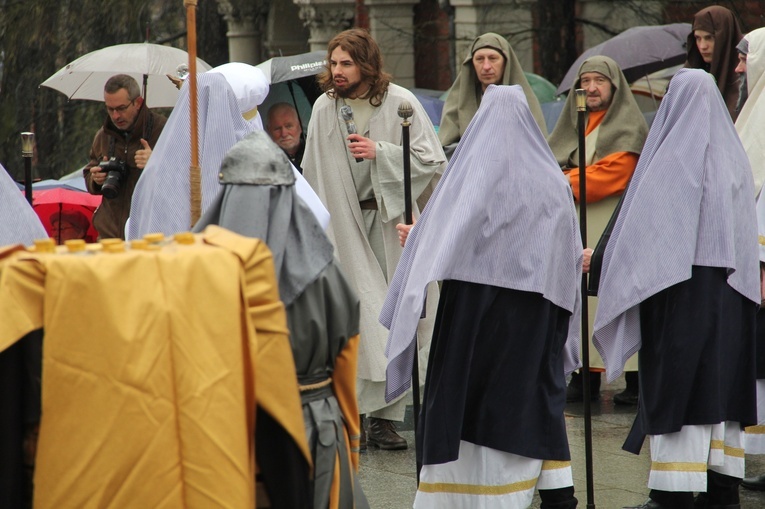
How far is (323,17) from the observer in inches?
824

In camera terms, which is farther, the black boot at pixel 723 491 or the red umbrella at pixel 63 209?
the red umbrella at pixel 63 209

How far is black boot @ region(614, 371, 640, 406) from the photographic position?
7941mm

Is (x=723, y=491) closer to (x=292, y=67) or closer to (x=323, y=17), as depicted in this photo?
(x=292, y=67)

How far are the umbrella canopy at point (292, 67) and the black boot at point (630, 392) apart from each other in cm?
319

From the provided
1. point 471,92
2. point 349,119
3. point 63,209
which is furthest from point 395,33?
point 349,119

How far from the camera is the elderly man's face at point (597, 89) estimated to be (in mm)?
7762

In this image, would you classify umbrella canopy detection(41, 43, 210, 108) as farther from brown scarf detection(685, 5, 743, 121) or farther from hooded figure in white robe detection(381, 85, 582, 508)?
hooded figure in white robe detection(381, 85, 582, 508)

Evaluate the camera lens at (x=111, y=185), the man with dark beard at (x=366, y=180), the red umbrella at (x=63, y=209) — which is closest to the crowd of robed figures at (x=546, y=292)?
the man with dark beard at (x=366, y=180)

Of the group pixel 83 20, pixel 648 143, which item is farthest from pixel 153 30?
pixel 648 143

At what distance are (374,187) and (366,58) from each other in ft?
2.17

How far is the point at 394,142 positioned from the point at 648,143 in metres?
1.76

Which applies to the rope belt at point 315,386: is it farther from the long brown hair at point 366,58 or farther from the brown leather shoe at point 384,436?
the long brown hair at point 366,58

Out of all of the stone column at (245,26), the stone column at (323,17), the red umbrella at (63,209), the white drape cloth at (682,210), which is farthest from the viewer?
the stone column at (245,26)

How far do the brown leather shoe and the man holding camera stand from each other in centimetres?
180
